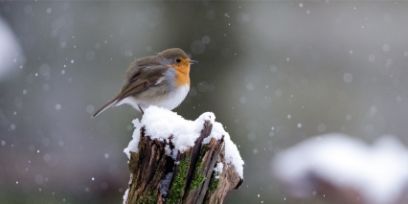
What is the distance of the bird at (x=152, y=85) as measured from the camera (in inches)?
163

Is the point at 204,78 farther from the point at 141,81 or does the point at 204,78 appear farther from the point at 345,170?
the point at 141,81

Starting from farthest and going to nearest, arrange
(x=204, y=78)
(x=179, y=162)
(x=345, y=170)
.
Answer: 1. (x=204, y=78)
2. (x=345, y=170)
3. (x=179, y=162)

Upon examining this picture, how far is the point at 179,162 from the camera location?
2.66 meters

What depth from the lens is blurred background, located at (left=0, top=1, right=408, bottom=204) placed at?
29.5ft

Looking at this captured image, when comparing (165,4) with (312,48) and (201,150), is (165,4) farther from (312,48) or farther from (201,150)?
(201,150)

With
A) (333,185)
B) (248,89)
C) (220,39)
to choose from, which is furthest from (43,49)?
(333,185)

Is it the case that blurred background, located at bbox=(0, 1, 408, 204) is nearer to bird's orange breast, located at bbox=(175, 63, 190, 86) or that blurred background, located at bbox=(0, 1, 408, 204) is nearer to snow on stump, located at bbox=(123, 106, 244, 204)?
bird's orange breast, located at bbox=(175, 63, 190, 86)

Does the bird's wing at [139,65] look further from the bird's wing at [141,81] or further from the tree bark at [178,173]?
the tree bark at [178,173]

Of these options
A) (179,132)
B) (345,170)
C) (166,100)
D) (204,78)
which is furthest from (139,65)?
(204,78)

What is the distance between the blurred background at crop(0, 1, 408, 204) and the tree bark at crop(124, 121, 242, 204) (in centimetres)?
474

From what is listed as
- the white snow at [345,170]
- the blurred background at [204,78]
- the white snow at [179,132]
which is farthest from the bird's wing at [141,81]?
the blurred background at [204,78]

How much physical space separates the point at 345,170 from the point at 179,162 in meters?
4.71

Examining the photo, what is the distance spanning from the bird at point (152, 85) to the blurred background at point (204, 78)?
3.43m

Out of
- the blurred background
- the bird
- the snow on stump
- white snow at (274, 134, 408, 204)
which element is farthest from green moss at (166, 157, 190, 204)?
the blurred background
